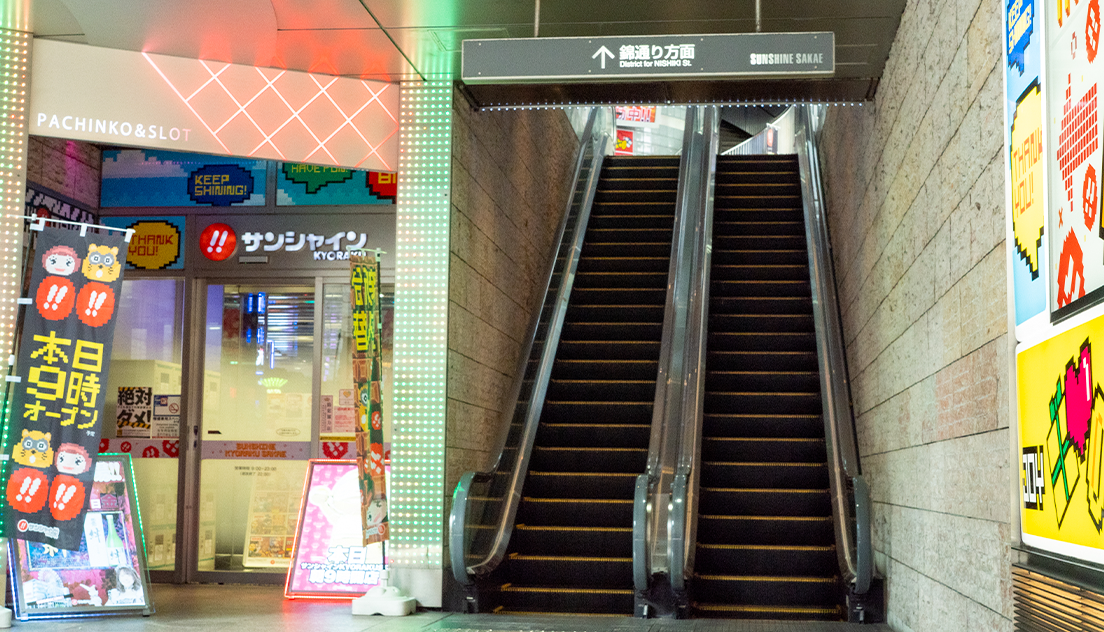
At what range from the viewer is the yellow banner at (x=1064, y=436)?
2109mm

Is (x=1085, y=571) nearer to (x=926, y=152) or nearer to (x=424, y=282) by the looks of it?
(x=926, y=152)

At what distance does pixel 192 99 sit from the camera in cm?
635

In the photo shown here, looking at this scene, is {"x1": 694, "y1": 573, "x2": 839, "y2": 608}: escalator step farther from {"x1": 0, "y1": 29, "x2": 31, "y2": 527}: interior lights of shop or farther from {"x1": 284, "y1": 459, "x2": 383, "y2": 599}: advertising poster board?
{"x1": 0, "y1": 29, "x2": 31, "y2": 527}: interior lights of shop

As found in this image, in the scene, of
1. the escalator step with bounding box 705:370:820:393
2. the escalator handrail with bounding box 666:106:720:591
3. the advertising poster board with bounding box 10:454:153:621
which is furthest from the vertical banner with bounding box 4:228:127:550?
the escalator step with bounding box 705:370:820:393

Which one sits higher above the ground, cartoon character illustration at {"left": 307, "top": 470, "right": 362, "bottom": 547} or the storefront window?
the storefront window

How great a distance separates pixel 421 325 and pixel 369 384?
0.54m

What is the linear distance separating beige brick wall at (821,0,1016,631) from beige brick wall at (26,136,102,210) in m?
5.85

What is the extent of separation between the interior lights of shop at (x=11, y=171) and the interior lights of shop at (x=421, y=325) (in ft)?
7.33

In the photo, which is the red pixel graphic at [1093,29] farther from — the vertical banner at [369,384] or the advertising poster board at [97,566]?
the advertising poster board at [97,566]

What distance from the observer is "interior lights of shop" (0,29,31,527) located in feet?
19.4

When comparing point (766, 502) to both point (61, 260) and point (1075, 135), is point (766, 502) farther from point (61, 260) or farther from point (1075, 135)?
point (1075, 135)

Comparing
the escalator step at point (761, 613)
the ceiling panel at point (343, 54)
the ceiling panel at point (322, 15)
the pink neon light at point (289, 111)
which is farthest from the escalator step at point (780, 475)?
the ceiling panel at point (322, 15)

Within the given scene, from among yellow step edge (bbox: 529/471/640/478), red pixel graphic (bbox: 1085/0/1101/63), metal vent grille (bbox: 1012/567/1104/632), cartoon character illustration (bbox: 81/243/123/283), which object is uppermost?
cartoon character illustration (bbox: 81/243/123/283)

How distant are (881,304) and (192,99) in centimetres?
446
